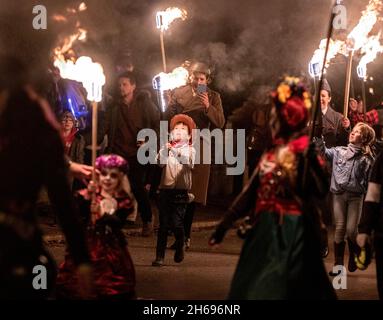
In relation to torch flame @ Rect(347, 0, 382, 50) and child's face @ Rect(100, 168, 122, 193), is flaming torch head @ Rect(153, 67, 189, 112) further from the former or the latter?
child's face @ Rect(100, 168, 122, 193)

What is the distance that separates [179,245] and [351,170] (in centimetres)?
213

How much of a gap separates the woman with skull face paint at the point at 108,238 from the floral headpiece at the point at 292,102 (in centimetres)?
150

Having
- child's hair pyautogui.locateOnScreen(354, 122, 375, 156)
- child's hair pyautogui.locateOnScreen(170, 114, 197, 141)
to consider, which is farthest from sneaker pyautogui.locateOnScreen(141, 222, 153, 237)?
child's hair pyautogui.locateOnScreen(354, 122, 375, 156)

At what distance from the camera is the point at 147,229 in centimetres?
1242

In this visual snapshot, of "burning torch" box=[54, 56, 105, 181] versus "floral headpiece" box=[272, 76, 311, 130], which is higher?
"burning torch" box=[54, 56, 105, 181]

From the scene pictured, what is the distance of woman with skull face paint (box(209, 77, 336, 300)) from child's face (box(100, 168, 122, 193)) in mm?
1090

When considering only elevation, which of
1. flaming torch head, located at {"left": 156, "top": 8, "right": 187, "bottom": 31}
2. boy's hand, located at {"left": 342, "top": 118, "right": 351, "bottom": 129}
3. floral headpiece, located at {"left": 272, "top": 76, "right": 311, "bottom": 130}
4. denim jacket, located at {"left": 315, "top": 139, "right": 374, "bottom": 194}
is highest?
flaming torch head, located at {"left": 156, "top": 8, "right": 187, "bottom": 31}

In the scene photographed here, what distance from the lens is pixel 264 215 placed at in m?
6.57

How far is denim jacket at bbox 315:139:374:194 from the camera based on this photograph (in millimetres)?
10172

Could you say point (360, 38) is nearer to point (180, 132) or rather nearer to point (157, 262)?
point (180, 132)

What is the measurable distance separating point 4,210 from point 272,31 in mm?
10926

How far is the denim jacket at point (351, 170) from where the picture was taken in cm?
1017
